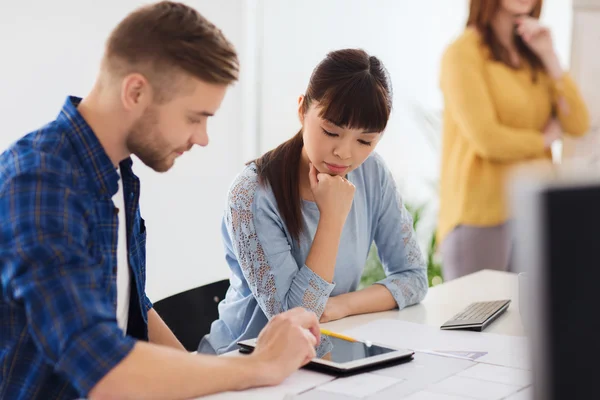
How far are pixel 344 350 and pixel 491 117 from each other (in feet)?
4.54

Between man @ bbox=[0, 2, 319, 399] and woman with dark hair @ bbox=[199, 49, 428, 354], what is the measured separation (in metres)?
0.31

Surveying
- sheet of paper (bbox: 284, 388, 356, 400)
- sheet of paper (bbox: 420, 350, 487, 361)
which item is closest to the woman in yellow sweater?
sheet of paper (bbox: 420, 350, 487, 361)

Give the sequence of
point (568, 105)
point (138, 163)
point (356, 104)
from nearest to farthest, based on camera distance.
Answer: point (356, 104) → point (568, 105) → point (138, 163)

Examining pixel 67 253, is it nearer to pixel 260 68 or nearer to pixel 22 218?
pixel 22 218

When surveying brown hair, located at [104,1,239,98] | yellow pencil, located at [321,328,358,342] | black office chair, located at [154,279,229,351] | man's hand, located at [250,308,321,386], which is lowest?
black office chair, located at [154,279,229,351]

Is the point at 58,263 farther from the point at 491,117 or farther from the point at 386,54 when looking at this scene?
the point at 386,54

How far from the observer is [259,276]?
1.60 metres

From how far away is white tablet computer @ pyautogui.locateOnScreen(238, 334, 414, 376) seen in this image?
1.21m

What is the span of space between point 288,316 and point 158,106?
0.43m

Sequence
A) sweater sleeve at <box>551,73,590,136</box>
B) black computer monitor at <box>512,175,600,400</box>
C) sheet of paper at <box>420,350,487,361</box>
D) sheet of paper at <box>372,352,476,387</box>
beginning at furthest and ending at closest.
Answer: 1. sweater sleeve at <box>551,73,590,136</box>
2. sheet of paper at <box>420,350,487,361</box>
3. sheet of paper at <box>372,352,476,387</box>
4. black computer monitor at <box>512,175,600,400</box>

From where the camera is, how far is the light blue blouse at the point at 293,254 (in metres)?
1.59

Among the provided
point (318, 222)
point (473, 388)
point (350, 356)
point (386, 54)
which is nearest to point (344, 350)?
point (350, 356)

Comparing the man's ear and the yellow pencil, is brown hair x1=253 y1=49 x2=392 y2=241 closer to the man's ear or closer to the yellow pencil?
the yellow pencil

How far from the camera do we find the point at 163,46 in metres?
1.16
